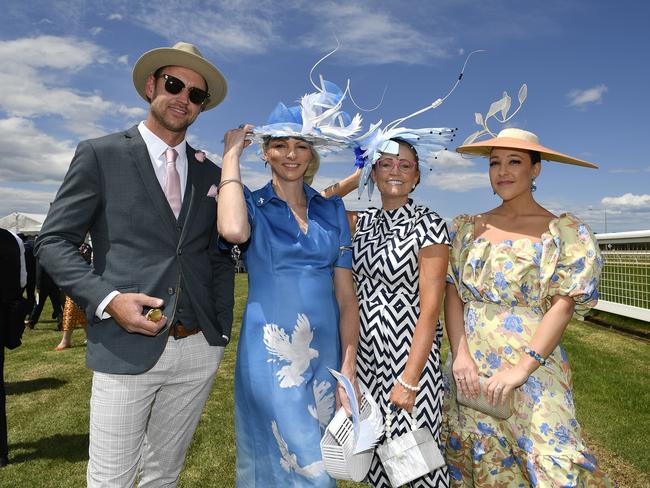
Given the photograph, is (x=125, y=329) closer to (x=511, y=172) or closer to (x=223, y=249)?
(x=223, y=249)

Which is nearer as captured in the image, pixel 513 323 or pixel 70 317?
pixel 513 323

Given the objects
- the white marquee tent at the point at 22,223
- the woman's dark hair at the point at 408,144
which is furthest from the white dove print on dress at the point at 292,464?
the white marquee tent at the point at 22,223

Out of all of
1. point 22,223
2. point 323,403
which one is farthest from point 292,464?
point 22,223

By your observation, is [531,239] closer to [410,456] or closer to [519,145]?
[519,145]

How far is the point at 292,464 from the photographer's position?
2.47 meters

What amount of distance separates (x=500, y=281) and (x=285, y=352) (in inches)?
48.7

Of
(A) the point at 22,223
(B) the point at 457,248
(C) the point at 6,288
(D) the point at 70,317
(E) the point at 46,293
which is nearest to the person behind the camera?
(B) the point at 457,248

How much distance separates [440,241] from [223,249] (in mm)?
1205

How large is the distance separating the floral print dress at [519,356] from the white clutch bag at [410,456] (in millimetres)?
375

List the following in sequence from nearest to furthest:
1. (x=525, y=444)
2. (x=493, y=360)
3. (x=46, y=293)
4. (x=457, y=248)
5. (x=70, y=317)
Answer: (x=525, y=444), (x=493, y=360), (x=457, y=248), (x=70, y=317), (x=46, y=293)

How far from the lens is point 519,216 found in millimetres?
2908

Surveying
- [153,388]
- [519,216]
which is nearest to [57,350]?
[153,388]

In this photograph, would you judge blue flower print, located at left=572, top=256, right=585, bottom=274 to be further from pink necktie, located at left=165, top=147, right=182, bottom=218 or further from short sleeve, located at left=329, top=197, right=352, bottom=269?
pink necktie, located at left=165, top=147, right=182, bottom=218

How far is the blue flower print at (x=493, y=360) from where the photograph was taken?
274 cm
